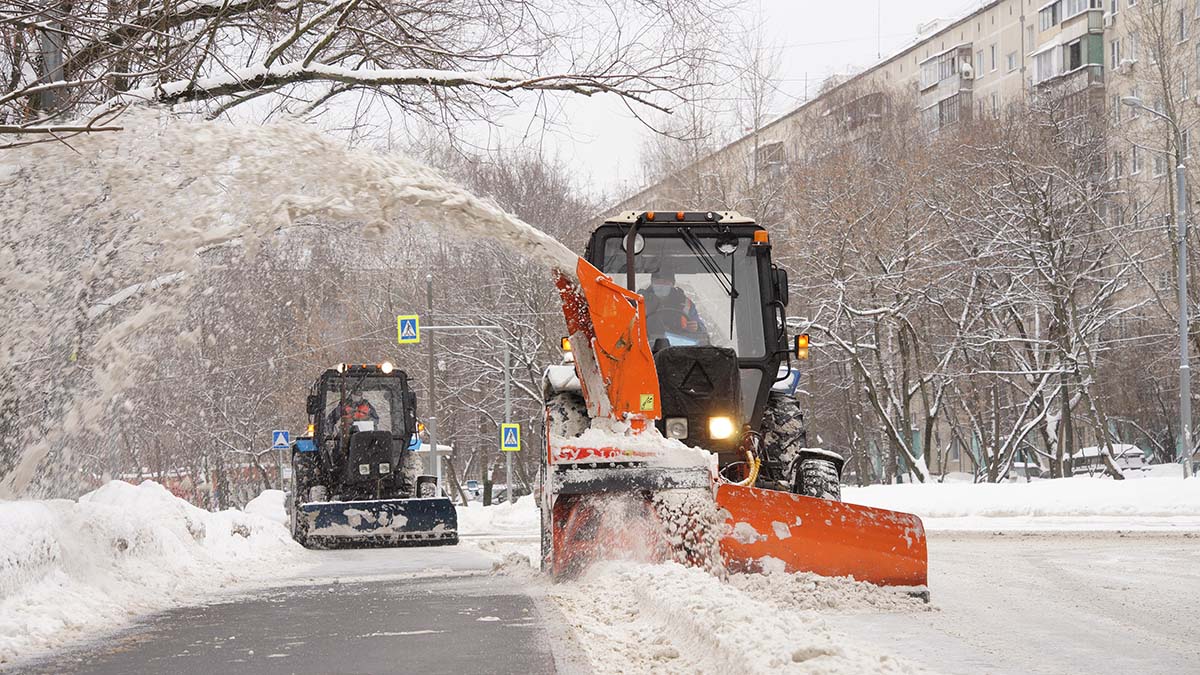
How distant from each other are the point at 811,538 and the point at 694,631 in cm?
239

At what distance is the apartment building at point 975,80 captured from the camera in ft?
126

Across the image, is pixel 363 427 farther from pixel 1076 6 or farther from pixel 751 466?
pixel 1076 6

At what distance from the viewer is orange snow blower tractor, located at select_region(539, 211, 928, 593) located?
919cm

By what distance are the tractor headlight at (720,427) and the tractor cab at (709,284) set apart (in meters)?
0.14

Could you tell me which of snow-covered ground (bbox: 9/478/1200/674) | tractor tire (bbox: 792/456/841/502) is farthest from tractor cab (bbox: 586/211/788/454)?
snow-covered ground (bbox: 9/478/1200/674)

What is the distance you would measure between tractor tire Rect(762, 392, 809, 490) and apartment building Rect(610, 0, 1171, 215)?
25.9 m

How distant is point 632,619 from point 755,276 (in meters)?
3.86

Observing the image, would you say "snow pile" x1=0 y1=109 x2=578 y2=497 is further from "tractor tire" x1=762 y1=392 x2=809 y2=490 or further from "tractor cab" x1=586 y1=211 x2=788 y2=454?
"tractor tire" x1=762 y1=392 x2=809 y2=490

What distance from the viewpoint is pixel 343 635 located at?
8086 millimetres

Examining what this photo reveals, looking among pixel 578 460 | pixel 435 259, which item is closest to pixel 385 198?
pixel 578 460

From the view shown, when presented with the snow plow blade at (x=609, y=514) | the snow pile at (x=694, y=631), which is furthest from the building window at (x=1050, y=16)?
the snow pile at (x=694, y=631)

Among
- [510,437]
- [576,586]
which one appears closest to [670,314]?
[576,586]

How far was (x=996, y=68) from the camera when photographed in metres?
56.8

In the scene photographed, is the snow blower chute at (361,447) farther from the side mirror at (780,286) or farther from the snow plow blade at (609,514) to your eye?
the side mirror at (780,286)
